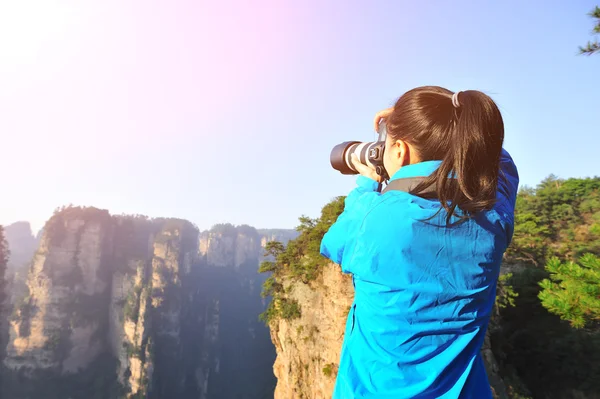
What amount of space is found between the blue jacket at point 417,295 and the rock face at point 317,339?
709 centimetres

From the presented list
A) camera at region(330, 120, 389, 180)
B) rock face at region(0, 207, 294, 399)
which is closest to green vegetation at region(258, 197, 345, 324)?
camera at region(330, 120, 389, 180)

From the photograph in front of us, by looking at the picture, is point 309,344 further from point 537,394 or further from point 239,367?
point 239,367

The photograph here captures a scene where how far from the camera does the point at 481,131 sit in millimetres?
800

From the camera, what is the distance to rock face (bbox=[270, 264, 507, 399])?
7759 millimetres

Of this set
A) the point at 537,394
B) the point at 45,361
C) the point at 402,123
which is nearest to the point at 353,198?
the point at 402,123

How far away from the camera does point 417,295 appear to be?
70cm

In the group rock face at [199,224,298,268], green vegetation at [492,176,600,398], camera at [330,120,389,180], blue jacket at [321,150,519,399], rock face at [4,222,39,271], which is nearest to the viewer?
blue jacket at [321,150,519,399]

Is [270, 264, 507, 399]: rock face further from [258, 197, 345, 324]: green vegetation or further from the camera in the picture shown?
the camera

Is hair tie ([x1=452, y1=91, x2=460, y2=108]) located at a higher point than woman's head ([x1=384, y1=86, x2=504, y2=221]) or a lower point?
higher

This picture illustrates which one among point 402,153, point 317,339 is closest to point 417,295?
point 402,153

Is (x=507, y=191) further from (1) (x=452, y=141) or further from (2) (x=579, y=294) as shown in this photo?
(2) (x=579, y=294)

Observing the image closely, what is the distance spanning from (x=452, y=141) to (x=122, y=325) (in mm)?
52205

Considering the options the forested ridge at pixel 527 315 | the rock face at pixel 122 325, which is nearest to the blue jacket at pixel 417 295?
the forested ridge at pixel 527 315

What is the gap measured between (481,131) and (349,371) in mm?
678
